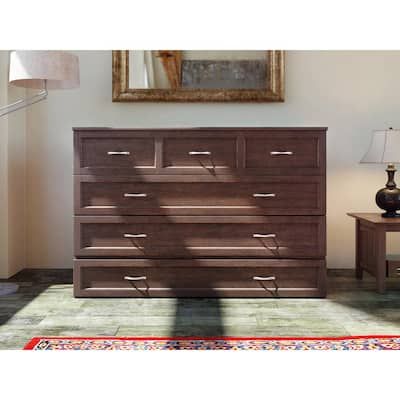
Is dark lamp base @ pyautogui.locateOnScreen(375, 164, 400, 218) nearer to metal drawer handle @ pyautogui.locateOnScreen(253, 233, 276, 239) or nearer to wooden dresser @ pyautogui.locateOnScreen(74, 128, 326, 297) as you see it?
wooden dresser @ pyautogui.locateOnScreen(74, 128, 326, 297)

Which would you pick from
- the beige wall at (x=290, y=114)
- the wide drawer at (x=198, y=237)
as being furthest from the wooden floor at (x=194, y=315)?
the beige wall at (x=290, y=114)

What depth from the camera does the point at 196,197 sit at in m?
2.81

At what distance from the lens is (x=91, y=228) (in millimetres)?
2816

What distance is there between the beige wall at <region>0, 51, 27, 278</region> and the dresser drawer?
1.58 meters

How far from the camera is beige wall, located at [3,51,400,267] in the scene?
360 cm

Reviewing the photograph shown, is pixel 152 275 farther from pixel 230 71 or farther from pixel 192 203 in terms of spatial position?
pixel 230 71

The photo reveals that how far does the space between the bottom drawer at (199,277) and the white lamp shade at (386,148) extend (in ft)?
2.46

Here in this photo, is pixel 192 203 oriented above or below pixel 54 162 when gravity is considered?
below

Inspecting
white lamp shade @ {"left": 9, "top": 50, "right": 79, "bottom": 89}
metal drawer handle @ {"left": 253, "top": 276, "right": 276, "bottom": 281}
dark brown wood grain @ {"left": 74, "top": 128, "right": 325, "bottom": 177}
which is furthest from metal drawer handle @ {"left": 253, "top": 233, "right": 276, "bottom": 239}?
white lamp shade @ {"left": 9, "top": 50, "right": 79, "bottom": 89}

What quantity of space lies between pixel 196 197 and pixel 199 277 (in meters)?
0.43

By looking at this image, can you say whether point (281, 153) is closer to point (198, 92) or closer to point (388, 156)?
point (388, 156)

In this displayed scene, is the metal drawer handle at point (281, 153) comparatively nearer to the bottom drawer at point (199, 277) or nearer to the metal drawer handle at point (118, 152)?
the bottom drawer at point (199, 277)
